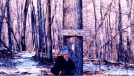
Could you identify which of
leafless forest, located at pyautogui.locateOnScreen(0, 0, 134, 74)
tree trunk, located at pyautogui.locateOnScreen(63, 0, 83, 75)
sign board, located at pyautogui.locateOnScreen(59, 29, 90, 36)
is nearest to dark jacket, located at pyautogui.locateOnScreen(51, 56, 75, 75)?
sign board, located at pyautogui.locateOnScreen(59, 29, 90, 36)

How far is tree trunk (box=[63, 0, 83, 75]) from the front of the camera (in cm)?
A: 883

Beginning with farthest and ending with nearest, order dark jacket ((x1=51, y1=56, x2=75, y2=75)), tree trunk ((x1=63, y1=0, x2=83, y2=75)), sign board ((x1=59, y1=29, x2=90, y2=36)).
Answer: tree trunk ((x1=63, y1=0, x2=83, y2=75)) → sign board ((x1=59, y1=29, x2=90, y2=36)) → dark jacket ((x1=51, y1=56, x2=75, y2=75))

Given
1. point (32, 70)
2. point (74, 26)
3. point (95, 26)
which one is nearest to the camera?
point (74, 26)

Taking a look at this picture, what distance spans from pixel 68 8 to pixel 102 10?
3294cm

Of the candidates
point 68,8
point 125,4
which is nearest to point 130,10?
point 125,4

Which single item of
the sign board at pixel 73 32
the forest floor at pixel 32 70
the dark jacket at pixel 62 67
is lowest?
the forest floor at pixel 32 70

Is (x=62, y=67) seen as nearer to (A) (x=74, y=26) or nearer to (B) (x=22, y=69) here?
(A) (x=74, y=26)

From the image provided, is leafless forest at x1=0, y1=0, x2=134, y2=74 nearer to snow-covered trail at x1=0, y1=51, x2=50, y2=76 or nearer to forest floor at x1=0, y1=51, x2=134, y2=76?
snow-covered trail at x1=0, y1=51, x2=50, y2=76

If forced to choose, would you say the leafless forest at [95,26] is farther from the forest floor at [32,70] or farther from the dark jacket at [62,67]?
the dark jacket at [62,67]

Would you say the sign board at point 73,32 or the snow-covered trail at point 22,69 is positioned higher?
the sign board at point 73,32

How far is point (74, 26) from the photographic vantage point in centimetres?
893

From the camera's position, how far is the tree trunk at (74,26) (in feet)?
29.0

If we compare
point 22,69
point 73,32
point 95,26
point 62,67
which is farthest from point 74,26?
point 95,26

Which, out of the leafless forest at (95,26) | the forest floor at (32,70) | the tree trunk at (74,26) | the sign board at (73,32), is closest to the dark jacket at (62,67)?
the sign board at (73,32)
